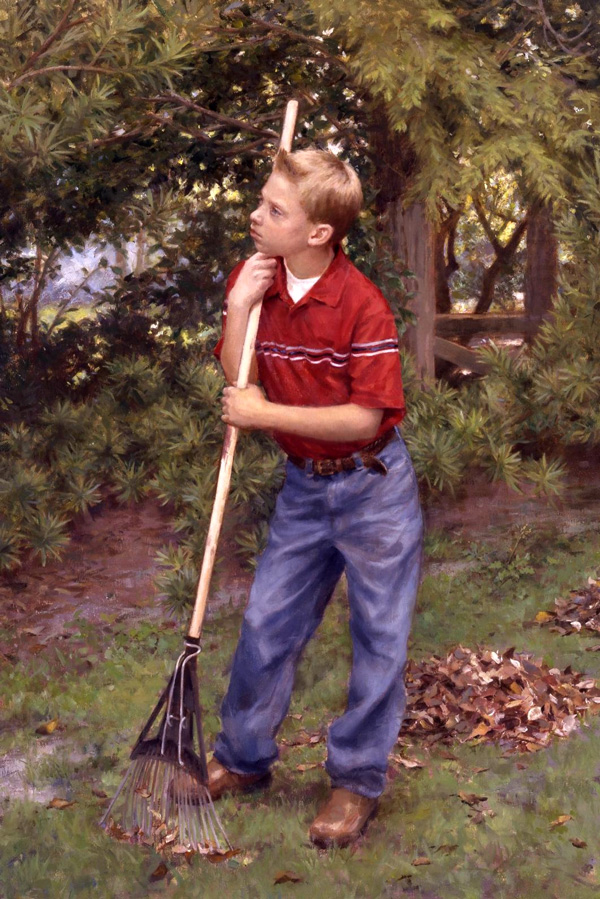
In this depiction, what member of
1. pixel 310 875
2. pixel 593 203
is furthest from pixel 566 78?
pixel 310 875

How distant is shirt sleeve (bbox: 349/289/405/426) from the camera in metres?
3.76

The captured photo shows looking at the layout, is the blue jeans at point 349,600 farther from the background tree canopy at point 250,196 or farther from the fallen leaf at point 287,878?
the background tree canopy at point 250,196

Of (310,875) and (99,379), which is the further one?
(99,379)

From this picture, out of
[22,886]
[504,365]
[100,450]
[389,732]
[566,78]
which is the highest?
[566,78]

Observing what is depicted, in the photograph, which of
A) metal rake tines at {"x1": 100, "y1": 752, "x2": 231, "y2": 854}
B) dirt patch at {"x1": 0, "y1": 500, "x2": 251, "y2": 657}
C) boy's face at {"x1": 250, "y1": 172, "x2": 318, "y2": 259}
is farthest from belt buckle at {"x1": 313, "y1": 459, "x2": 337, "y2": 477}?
dirt patch at {"x1": 0, "y1": 500, "x2": 251, "y2": 657}

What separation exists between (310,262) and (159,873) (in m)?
2.19

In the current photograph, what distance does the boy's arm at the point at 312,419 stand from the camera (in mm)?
3762

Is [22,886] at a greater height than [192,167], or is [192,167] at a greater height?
[192,167]

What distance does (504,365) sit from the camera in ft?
20.0

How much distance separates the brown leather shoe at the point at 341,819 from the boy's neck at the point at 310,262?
1.91m

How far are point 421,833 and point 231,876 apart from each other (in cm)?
74

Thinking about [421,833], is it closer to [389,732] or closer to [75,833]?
[389,732]

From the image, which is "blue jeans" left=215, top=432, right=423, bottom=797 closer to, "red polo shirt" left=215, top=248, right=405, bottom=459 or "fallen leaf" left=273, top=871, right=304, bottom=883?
"red polo shirt" left=215, top=248, right=405, bottom=459

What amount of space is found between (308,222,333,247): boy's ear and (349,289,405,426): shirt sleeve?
266 millimetres
